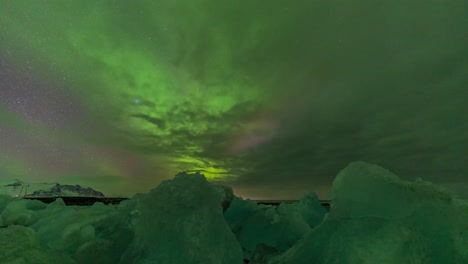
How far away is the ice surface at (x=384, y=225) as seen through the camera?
5.69 feet

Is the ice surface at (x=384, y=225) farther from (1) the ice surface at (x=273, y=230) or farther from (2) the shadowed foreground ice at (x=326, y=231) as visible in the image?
(1) the ice surface at (x=273, y=230)

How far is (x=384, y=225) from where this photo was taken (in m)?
1.82

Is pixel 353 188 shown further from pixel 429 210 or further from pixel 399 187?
pixel 429 210

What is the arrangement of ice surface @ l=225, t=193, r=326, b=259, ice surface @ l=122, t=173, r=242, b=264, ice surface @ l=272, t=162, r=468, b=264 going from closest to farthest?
ice surface @ l=272, t=162, r=468, b=264
ice surface @ l=122, t=173, r=242, b=264
ice surface @ l=225, t=193, r=326, b=259

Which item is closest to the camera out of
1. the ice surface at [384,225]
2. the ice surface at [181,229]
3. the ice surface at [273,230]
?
the ice surface at [384,225]

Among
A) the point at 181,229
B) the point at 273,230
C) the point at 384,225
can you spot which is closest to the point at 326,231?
the point at 384,225

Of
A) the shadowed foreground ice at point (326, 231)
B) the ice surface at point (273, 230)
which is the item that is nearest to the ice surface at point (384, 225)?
the shadowed foreground ice at point (326, 231)

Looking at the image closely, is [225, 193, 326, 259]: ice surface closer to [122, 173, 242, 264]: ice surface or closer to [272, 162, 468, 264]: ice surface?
[122, 173, 242, 264]: ice surface

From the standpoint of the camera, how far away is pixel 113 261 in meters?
2.57

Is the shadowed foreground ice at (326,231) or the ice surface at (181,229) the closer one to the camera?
the shadowed foreground ice at (326,231)

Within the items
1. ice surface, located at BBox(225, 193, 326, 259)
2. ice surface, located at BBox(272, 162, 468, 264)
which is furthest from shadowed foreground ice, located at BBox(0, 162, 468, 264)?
ice surface, located at BBox(225, 193, 326, 259)

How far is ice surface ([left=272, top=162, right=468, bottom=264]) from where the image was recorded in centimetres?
174

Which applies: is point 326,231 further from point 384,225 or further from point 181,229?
point 181,229

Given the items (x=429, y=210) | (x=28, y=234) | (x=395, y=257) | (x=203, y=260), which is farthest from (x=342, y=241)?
(x=28, y=234)
